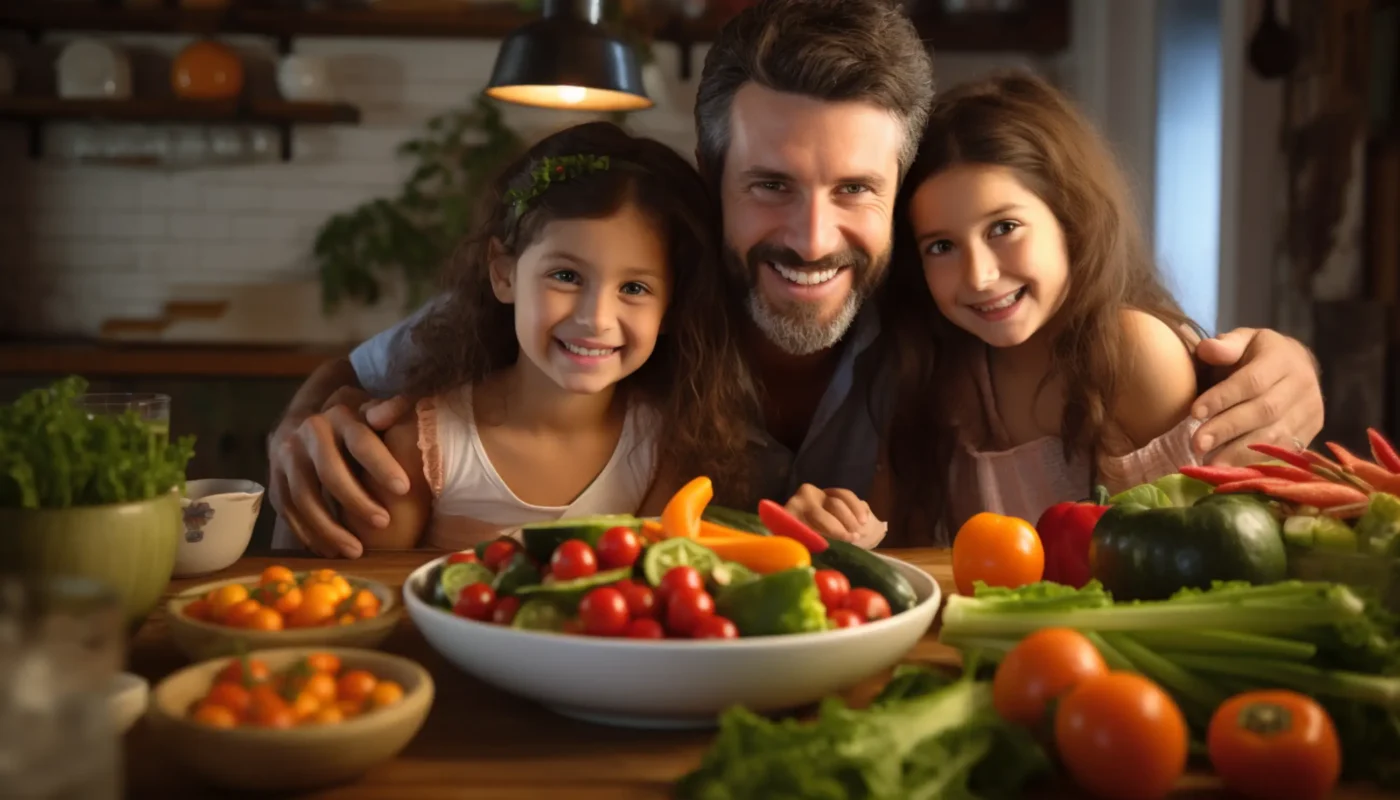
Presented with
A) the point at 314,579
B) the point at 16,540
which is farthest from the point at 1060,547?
the point at 16,540

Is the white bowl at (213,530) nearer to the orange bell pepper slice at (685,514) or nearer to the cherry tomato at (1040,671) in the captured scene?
the orange bell pepper slice at (685,514)

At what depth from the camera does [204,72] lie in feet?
14.1

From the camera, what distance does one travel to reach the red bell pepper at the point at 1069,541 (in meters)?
1.29

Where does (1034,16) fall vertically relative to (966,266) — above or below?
above

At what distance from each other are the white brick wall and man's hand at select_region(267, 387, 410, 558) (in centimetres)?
297

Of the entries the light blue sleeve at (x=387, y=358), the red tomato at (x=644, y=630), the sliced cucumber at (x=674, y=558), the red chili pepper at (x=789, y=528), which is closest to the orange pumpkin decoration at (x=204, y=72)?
the light blue sleeve at (x=387, y=358)

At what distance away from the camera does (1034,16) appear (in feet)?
14.5

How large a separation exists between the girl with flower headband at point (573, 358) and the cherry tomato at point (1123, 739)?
1.08 meters

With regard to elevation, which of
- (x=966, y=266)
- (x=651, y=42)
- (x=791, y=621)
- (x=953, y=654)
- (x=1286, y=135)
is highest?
(x=651, y=42)

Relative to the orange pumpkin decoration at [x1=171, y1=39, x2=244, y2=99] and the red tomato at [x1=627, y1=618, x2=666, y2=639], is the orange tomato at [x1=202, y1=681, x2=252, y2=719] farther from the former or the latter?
the orange pumpkin decoration at [x1=171, y1=39, x2=244, y2=99]

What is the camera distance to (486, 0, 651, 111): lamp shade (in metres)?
2.63

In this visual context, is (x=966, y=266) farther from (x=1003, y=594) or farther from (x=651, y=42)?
(x=651, y=42)

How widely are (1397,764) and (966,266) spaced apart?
1.03 metres

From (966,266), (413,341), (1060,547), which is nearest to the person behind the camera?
(1060,547)
